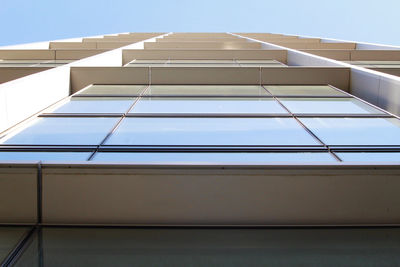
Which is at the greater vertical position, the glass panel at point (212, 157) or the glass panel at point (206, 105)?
the glass panel at point (206, 105)

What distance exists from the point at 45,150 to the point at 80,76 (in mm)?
6249

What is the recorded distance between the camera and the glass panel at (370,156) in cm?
687

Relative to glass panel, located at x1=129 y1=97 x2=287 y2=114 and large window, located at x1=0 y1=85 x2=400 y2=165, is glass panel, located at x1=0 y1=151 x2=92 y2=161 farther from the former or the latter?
glass panel, located at x1=129 y1=97 x2=287 y2=114

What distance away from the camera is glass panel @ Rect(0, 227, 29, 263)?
526cm

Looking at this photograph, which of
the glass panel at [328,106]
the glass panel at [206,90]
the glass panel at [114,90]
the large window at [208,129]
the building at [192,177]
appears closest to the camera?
the building at [192,177]

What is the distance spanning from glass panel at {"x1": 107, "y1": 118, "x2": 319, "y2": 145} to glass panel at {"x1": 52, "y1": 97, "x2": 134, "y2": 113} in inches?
43.9

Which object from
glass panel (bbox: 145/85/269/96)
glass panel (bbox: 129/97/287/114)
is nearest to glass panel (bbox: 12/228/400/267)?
glass panel (bbox: 129/97/287/114)

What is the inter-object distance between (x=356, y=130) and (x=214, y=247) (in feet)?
14.2

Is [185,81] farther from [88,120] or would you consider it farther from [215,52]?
[215,52]

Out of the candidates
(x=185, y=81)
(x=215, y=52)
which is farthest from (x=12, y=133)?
(x=215, y=52)

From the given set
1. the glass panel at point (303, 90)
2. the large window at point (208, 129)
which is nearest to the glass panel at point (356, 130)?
the large window at point (208, 129)

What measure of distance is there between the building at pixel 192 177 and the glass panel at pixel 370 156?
0.03 meters

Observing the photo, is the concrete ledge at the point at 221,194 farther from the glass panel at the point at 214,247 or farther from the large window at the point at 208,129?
the large window at the point at 208,129

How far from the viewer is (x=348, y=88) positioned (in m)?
13.1
